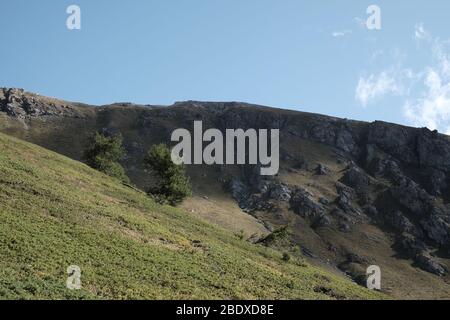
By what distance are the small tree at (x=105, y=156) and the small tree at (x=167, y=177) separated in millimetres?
7961

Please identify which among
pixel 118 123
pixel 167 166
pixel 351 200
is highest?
pixel 118 123

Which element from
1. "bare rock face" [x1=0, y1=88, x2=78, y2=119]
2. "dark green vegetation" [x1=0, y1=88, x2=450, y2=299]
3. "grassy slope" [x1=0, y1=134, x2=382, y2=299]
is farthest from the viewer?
"bare rock face" [x1=0, y1=88, x2=78, y2=119]

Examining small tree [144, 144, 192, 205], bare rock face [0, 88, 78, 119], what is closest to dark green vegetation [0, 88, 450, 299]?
bare rock face [0, 88, 78, 119]

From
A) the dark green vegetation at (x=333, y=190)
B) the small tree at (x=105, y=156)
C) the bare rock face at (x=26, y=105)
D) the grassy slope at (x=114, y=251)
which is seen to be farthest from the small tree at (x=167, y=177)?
the bare rock face at (x=26, y=105)

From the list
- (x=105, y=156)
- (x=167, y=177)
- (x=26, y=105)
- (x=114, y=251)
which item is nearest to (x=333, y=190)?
(x=105, y=156)

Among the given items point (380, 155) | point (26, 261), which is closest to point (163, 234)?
point (26, 261)

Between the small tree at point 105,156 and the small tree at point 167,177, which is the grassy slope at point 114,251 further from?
the small tree at point 105,156

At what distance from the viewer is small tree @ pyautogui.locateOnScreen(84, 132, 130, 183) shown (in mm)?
85688

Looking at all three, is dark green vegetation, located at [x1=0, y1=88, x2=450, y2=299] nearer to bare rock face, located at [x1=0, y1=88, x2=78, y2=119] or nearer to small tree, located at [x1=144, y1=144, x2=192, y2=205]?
bare rock face, located at [x1=0, y1=88, x2=78, y2=119]

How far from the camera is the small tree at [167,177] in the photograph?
76.2 meters

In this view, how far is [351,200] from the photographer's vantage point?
149 meters

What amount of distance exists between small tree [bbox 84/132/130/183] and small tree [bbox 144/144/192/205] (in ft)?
26.1
